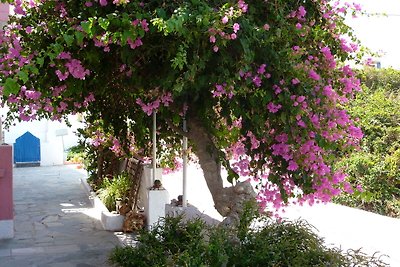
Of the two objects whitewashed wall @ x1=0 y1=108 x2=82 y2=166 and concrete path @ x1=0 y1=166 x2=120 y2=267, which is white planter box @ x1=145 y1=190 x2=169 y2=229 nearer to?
concrete path @ x1=0 y1=166 x2=120 y2=267

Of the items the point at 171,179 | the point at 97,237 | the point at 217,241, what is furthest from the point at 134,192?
the point at 171,179

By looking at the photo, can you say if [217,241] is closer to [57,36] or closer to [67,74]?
[67,74]

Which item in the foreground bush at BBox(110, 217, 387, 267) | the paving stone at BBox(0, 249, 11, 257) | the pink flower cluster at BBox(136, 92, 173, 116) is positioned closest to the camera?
the foreground bush at BBox(110, 217, 387, 267)

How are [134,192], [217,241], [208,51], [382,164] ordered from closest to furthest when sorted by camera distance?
1. [208,51]
2. [217,241]
3. [134,192]
4. [382,164]

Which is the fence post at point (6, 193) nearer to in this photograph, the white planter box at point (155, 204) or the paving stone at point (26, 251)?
the paving stone at point (26, 251)

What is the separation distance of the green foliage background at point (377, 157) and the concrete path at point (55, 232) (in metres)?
4.08

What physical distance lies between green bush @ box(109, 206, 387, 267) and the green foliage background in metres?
3.96

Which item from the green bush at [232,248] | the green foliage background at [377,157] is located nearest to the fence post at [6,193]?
the green bush at [232,248]

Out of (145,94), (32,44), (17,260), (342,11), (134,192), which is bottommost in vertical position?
(17,260)

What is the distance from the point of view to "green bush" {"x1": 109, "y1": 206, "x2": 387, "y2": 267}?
3447mm

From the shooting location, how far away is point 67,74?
3.20m

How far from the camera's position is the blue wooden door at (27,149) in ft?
49.5

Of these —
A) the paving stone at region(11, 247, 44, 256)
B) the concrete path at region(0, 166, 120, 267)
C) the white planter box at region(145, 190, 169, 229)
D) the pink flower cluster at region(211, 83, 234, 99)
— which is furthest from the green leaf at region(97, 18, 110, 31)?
the paving stone at region(11, 247, 44, 256)

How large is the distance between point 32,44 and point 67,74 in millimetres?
293
